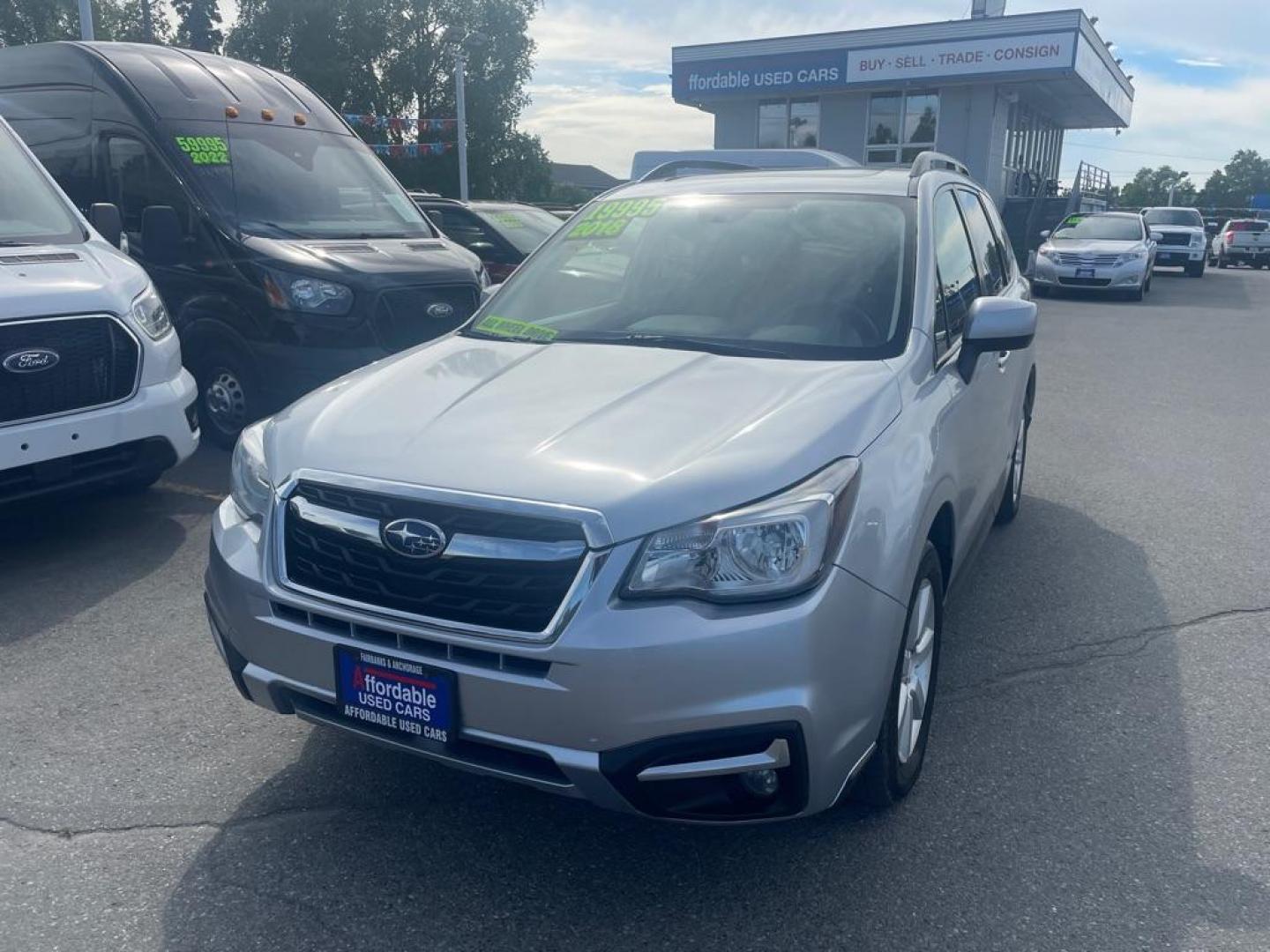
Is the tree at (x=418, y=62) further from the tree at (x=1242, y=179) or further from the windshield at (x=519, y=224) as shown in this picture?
the tree at (x=1242, y=179)

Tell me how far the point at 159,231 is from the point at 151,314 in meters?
1.49

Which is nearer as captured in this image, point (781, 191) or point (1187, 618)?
point (781, 191)

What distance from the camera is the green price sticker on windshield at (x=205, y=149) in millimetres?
7094

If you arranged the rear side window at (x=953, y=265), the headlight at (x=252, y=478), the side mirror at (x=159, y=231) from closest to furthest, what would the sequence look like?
1. the headlight at (x=252, y=478)
2. the rear side window at (x=953, y=265)
3. the side mirror at (x=159, y=231)

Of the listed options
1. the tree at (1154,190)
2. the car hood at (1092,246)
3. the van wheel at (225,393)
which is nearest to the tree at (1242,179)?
the tree at (1154,190)

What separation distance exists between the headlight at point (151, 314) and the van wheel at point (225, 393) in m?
1.32

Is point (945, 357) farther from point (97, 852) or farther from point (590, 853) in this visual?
A: point (97, 852)

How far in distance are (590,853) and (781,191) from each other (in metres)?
2.47

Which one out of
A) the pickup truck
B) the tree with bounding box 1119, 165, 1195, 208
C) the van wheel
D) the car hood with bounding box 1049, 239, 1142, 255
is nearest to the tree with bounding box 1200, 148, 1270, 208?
the tree with bounding box 1119, 165, 1195, 208

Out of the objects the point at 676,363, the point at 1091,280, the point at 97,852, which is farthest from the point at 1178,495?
the point at 1091,280

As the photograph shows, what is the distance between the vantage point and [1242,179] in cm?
10688

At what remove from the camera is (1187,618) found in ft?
15.2

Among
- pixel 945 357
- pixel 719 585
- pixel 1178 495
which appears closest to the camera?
pixel 719 585

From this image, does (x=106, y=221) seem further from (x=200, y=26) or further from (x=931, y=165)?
(x=200, y=26)
